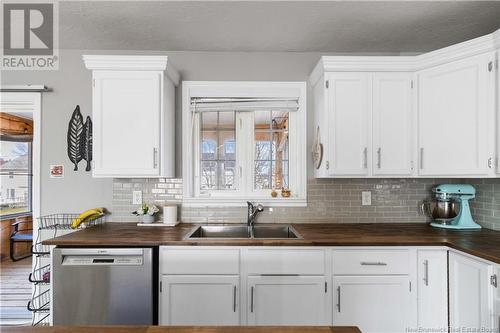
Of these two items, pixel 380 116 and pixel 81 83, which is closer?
pixel 380 116

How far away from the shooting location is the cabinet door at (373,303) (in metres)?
1.93

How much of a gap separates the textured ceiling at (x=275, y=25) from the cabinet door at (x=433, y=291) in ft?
5.53

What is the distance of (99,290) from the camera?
188cm

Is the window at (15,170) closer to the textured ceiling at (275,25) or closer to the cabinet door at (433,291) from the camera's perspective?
the textured ceiling at (275,25)

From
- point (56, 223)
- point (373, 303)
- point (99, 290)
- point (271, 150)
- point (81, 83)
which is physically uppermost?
point (81, 83)

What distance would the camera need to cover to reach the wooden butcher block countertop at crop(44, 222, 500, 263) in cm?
190

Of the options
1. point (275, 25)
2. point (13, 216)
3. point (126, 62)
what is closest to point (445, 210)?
point (275, 25)

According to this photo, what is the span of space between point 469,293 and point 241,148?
1958 millimetres

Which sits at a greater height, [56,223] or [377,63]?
[377,63]

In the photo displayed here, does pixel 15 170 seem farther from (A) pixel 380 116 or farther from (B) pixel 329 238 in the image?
(A) pixel 380 116

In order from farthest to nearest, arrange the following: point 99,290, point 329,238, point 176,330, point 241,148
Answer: point 241,148, point 329,238, point 99,290, point 176,330

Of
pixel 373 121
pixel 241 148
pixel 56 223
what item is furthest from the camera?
pixel 241 148

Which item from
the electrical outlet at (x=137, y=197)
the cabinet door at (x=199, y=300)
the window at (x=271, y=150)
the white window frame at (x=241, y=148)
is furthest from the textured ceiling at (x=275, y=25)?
the cabinet door at (x=199, y=300)

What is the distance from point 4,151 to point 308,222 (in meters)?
3.34
